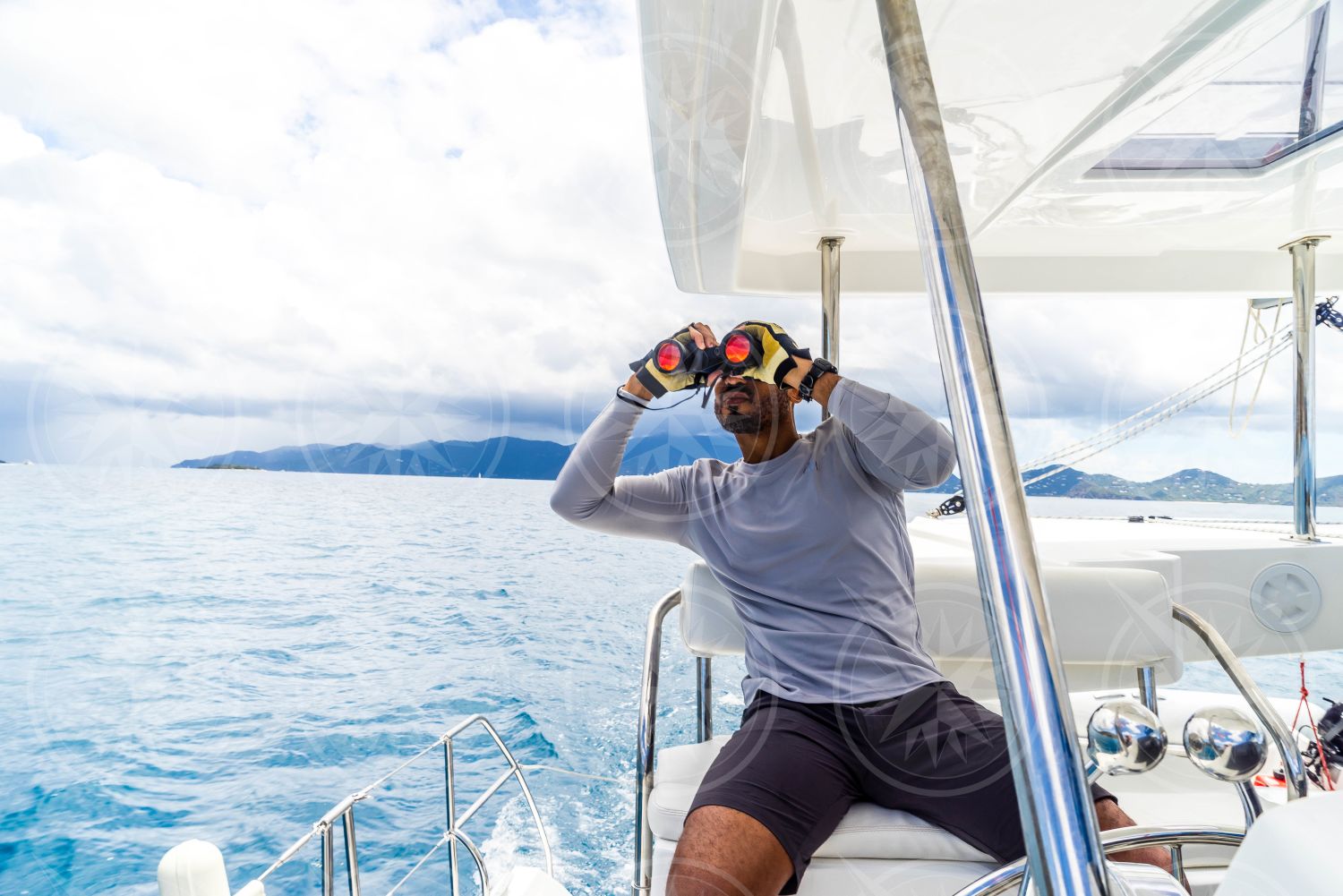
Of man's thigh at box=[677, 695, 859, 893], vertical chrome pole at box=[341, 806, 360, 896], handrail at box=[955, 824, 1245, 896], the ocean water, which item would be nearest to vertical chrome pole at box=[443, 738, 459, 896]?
vertical chrome pole at box=[341, 806, 360, 896]

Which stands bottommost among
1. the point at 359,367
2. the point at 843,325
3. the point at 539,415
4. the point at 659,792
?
the point at 659,792

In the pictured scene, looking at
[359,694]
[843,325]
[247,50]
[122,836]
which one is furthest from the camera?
[247,50]

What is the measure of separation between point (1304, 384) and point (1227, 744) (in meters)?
1.93

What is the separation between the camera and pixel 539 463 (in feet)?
4.78

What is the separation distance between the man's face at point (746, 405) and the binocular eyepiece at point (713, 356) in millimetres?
106

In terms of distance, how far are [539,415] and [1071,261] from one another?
142cm

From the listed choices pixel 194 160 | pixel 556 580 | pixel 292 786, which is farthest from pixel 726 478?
pixel 194 160

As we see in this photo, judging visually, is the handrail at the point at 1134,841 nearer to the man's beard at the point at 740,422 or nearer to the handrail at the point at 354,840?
the handrail at the point at 354,840

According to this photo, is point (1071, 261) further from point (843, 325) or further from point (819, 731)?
point (819, 731)

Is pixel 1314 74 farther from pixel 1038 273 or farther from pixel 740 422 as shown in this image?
pixel 740 422

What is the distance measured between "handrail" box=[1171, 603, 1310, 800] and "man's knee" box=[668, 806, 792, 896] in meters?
0.54

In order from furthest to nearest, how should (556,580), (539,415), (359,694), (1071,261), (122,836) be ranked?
(556,580)
(359,694)
(122,836)
(1071,261)
(539,415)

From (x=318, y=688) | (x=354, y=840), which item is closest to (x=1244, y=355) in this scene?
(x=354, y=840)

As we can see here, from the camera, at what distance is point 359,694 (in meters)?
10.4
